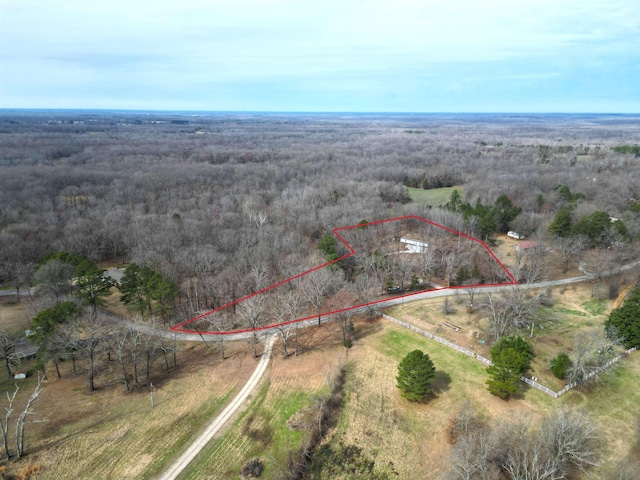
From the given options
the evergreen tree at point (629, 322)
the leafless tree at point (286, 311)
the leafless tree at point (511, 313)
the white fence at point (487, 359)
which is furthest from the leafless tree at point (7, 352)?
the evergreen tree at point (629, 322)

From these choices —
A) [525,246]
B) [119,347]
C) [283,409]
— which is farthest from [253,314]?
[525,246]

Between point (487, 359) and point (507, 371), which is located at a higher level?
point (507, 371)

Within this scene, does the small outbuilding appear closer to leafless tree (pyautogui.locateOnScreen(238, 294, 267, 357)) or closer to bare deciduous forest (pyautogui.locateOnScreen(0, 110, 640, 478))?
bare deciduous forest (pyautogui.locateOnScreen(0, 110, 640, 478))

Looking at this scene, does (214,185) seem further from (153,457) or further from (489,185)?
(153,457)

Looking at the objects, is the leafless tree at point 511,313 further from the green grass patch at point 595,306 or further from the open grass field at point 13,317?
the open grass field at point 13,317

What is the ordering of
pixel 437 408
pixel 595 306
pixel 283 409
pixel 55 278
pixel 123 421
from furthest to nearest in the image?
1. pixel 595 306
2. pixel 55 278
3. pixel 283 409
4. pixel 437 408
5. pixel 123 421

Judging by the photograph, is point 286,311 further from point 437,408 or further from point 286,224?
point 286,224

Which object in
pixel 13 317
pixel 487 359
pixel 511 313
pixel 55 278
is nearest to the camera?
pixel 487 359

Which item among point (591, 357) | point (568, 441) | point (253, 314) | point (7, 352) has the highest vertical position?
point (253, 314)
